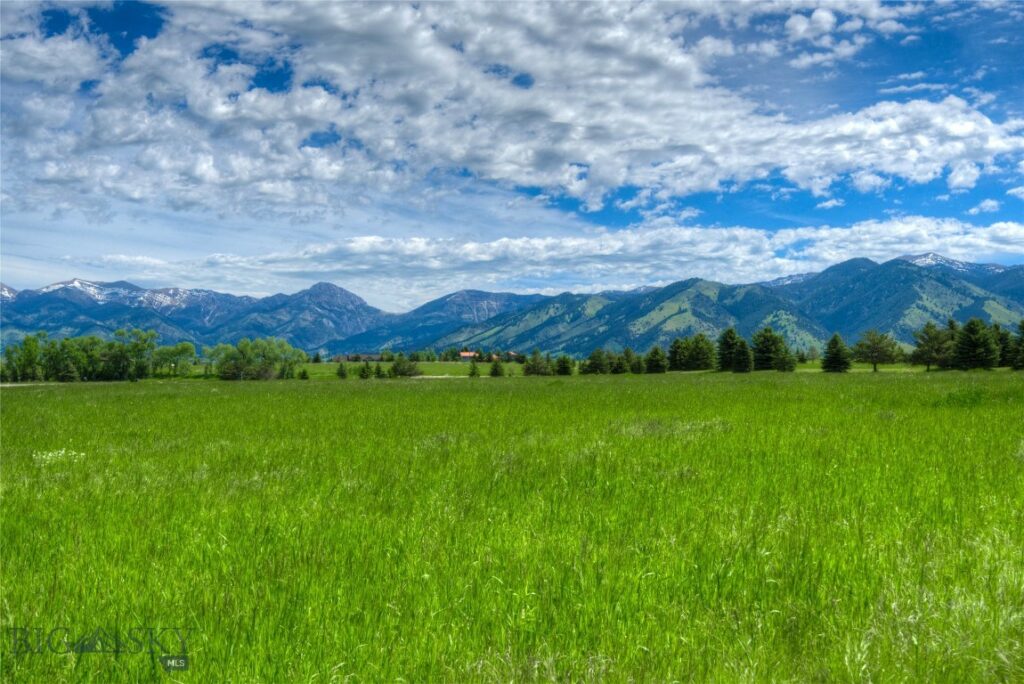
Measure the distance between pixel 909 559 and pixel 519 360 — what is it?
176m

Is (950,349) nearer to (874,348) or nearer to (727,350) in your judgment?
(874,348)

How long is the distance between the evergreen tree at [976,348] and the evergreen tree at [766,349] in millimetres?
25068

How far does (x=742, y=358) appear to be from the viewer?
321 ft

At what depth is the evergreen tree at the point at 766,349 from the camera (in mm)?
99938

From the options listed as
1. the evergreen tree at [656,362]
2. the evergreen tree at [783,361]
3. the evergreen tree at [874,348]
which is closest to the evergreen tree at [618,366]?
the evergreen tree at [656,362]

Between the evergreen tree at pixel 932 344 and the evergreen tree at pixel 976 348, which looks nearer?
the evergreen tree at pixel 976 348

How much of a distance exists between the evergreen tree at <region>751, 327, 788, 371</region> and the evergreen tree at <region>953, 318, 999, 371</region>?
25.1 m

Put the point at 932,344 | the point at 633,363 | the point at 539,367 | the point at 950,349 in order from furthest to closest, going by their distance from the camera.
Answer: the point at 539,367
the point at 633,363
the point at 932,344
the point at 950,349

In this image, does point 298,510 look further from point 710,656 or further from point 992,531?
point 992,531

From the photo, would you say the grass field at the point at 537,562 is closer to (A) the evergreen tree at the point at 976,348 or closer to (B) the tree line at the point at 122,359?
(A) the evergreen tree at the point at 976,348

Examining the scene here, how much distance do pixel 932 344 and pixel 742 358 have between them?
99.4ft

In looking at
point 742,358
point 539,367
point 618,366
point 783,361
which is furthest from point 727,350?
point 539,367

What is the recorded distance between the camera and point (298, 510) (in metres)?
6.48

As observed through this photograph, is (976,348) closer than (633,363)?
Yes
